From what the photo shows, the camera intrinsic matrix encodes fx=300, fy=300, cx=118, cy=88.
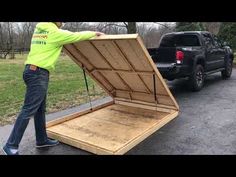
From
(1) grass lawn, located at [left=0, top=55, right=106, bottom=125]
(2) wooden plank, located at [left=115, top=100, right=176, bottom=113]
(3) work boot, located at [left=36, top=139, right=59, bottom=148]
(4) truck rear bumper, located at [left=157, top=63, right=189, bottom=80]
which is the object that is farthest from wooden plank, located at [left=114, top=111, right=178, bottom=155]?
(4) truck rear bumper, located at [left=157, top=63, right=189, bottom=80]

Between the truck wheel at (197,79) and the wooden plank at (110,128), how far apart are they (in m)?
3.46

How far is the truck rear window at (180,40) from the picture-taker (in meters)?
9.75

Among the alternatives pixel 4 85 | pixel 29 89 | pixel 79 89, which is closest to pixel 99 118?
pixel 29 89

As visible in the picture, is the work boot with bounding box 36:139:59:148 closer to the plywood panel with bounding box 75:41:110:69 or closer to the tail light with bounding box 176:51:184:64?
the plywood panel with bounding box 75:41:110:69

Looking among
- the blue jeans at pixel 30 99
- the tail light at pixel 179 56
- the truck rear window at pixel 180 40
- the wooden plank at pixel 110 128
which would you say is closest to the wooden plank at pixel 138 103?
the wooden plank at pixel 110 128

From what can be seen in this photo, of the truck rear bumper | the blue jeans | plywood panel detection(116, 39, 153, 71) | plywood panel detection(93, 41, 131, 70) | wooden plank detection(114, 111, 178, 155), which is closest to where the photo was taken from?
wooden plank detection(114, 111, 178, 155)

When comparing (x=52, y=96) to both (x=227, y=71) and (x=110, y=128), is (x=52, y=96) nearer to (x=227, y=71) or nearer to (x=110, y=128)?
(x=110, y=128)

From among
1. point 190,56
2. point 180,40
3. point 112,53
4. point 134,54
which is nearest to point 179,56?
point 190,56

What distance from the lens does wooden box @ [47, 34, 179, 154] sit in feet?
14.9

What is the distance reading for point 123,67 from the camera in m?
5.50

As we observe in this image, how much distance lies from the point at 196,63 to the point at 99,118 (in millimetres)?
4536

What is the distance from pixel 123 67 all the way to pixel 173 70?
11.3ft

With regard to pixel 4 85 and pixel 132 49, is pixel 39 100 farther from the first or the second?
pixel 4 85

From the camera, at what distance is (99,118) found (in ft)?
19.1
